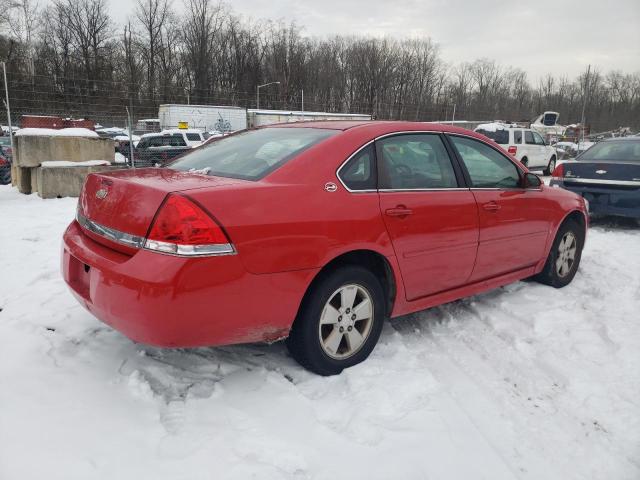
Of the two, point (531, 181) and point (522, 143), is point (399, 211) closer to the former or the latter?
point (531, 181)

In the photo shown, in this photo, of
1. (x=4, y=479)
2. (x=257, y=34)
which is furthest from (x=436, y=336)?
(x=257, y=34)

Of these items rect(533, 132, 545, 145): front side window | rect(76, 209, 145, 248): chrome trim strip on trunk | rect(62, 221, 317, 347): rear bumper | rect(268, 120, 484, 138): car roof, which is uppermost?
rect(533, 132, 545, 145): front side window

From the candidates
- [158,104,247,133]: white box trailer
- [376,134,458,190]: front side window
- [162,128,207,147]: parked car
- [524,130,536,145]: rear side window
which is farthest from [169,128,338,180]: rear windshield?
[158,104,247,133]: white box trailer

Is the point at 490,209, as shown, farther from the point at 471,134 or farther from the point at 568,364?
the point at 568,364

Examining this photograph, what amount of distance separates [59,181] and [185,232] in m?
8.31

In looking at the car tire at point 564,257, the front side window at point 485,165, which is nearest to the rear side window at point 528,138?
the car tire at point 564,257

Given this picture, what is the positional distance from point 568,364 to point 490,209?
1227mm

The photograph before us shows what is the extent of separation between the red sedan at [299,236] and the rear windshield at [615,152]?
16.6 feet

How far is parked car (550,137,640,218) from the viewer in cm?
712

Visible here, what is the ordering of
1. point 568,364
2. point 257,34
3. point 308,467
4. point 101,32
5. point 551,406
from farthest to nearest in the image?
1. point 257,34
2. point 101,32
3. point 568,364
4. point 551,406
5. point 308,467

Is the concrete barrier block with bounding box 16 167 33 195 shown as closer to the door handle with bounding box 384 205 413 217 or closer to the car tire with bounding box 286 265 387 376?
the car tire with bounding box 286 265 387 376

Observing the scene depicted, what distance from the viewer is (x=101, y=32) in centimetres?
5409

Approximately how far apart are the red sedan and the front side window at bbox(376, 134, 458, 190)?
10mm

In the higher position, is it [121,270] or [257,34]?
[257,34]
